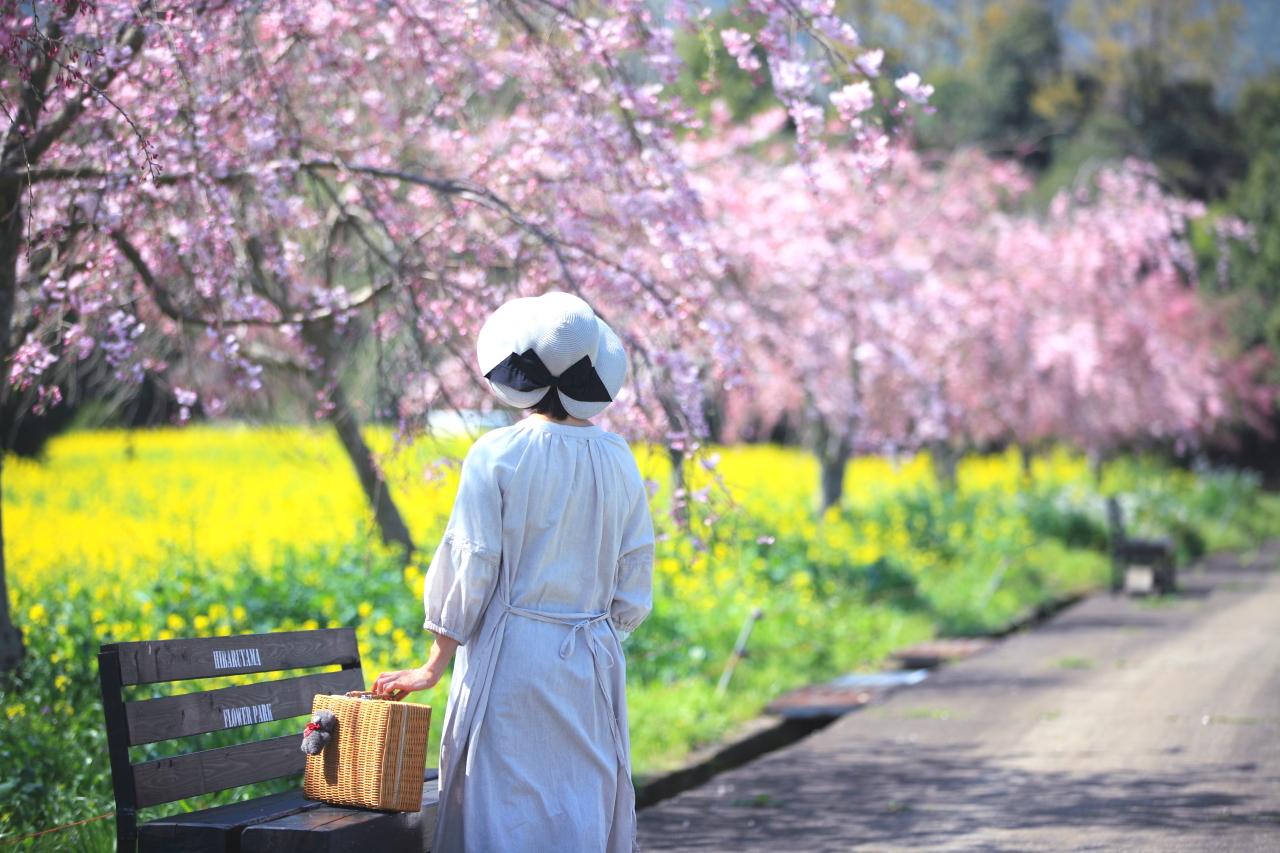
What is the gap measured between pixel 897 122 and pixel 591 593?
3.12 metres

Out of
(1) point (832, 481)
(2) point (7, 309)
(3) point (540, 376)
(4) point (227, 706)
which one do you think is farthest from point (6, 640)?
(1) point (832, 481)

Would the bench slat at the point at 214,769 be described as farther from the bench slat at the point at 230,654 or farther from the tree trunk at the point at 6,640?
the tree trunk at the point at 6,640

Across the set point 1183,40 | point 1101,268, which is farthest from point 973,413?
point 1183,40

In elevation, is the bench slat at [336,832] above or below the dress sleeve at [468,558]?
below

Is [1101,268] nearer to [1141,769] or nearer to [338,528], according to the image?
[338,528]

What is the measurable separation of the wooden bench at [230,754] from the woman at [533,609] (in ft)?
0.92

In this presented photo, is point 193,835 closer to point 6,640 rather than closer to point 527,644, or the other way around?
point 527,644

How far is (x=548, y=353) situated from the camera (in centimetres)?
354

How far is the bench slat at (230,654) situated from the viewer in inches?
139

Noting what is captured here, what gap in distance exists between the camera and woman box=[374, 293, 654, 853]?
3463 millimetres

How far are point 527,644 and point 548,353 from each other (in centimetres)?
72

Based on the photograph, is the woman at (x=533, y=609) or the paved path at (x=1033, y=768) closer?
the woman at (x=533, y=609)

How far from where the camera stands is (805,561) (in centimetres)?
1166

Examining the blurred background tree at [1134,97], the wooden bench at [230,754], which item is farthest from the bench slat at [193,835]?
the blurred background tree at [1134,97]
